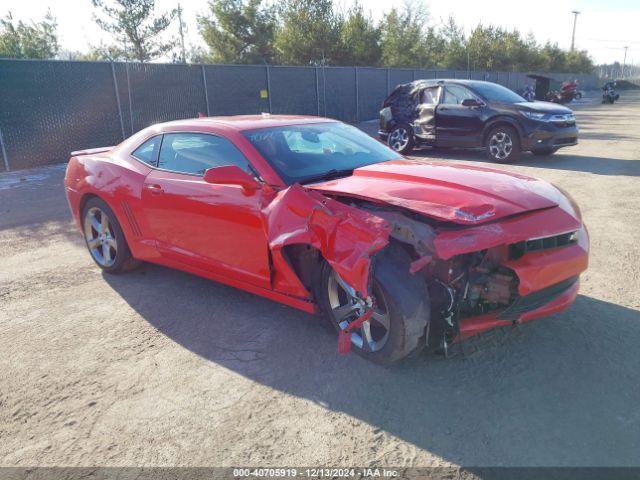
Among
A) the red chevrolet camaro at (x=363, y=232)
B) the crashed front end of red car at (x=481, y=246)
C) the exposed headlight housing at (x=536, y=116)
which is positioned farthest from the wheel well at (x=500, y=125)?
the crashed front end of red car at (x=481, y=246)

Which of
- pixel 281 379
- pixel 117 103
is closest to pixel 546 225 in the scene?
pixel 281 379

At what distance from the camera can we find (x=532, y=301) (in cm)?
303

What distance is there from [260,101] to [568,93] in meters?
24.3

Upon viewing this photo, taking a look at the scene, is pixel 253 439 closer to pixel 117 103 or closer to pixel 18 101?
pixel 18 101

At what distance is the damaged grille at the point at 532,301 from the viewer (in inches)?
116

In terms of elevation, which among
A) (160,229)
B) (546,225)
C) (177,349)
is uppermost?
(546,225)

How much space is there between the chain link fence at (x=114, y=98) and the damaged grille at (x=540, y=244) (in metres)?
12.2

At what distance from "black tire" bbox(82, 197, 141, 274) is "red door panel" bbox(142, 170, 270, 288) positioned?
0.57 metres

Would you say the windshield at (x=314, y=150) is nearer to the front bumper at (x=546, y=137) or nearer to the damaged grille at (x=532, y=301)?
the damaged grille at (x=532, y=301)

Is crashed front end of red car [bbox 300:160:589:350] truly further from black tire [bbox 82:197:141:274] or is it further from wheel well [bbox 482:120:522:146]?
wheel well [bbox 482:120:522:146]

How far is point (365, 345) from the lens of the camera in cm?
318

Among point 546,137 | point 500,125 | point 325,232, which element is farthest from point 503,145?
point 325,232

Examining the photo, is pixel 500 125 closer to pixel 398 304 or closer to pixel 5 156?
pixel 398 304

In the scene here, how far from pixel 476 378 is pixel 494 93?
9488 mm
